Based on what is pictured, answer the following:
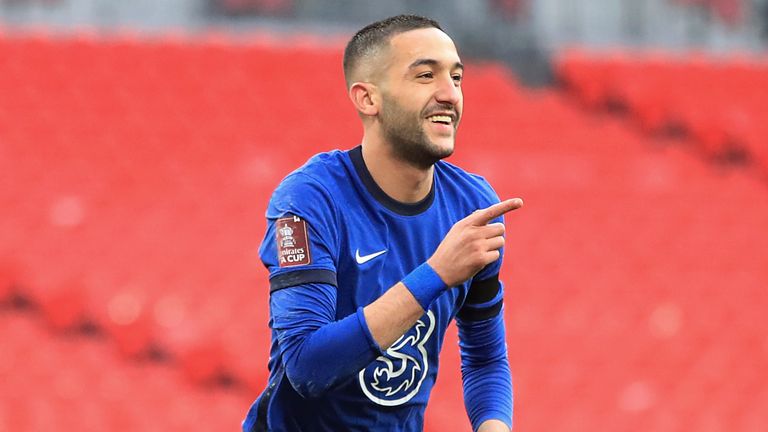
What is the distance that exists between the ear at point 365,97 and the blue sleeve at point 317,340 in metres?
0.47

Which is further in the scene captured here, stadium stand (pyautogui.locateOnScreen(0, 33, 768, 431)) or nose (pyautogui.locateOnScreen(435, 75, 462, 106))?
stadium stand (pyautogui.locateOnScreen(0, 33, 768, 431))

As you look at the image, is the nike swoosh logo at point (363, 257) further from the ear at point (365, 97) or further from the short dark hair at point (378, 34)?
the short dark hair at point (378, 34)

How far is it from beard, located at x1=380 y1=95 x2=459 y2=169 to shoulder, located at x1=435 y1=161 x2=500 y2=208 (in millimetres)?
205

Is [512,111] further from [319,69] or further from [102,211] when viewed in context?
[102,211]

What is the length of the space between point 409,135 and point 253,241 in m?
6.24

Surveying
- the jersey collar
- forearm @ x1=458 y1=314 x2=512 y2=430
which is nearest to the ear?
the jersey collar

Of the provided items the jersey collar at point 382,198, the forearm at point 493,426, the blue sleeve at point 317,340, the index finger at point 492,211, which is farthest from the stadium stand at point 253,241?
the index finger at point 492,211

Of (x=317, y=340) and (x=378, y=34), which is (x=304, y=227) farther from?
(x=378, y=34)

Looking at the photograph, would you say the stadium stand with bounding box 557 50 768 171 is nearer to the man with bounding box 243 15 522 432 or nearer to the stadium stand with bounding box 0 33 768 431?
the stadium stand with bounding box 0 33 768 431

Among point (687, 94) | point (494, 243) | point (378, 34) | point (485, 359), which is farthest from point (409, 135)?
point (687, 94)

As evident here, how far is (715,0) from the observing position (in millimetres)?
15438

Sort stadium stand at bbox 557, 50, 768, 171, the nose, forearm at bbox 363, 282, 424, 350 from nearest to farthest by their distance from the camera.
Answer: forearm at bbox 363, 282, 424, 350
the nose
stadium stand at bbox 557, 50, 768, 171

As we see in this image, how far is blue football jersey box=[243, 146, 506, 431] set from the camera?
266cm

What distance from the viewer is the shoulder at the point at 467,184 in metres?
3.04
